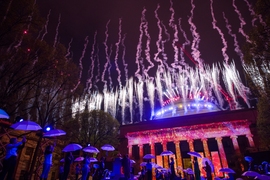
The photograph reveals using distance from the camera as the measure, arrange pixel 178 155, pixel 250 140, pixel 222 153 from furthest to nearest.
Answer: pixel 178 155 → pixel 222 153 → pixel 250 140

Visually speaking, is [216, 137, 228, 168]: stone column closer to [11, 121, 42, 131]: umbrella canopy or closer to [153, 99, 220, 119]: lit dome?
[153, 99, 220, 119]: lit dome

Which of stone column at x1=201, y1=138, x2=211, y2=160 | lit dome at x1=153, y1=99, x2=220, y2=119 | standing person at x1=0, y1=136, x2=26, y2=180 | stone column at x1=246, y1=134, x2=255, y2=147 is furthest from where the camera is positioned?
lit dome at x1=153, y1=99, x2=220, y2=119

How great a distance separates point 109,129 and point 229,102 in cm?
3547

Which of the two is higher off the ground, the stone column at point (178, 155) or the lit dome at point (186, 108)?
the lit dome at point (186, 108)

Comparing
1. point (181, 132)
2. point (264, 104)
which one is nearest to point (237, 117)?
point (181, 132)

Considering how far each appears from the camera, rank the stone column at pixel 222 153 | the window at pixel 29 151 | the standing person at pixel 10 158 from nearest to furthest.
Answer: the standing person at pixel 10 158 < the window at pixel 29 151 < the stone column at pixel 222 153

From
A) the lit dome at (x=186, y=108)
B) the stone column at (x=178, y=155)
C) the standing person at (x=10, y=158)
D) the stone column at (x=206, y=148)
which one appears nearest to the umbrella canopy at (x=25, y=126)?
the standing person at (x=10, y=158)

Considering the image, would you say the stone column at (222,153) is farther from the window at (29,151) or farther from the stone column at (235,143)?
the window at (29,151)

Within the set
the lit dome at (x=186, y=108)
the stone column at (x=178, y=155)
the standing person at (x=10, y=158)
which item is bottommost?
the standing person at (x=10, y=158)

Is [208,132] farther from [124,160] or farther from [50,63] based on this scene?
[50,63]

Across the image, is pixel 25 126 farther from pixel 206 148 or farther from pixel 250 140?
pixel 250 140

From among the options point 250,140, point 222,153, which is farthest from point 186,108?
point 250,140

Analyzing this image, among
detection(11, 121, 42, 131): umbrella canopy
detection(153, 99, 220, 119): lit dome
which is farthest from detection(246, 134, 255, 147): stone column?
detection(11, 121, 42, 131): umbrella canopy

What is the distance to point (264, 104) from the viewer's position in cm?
2022
